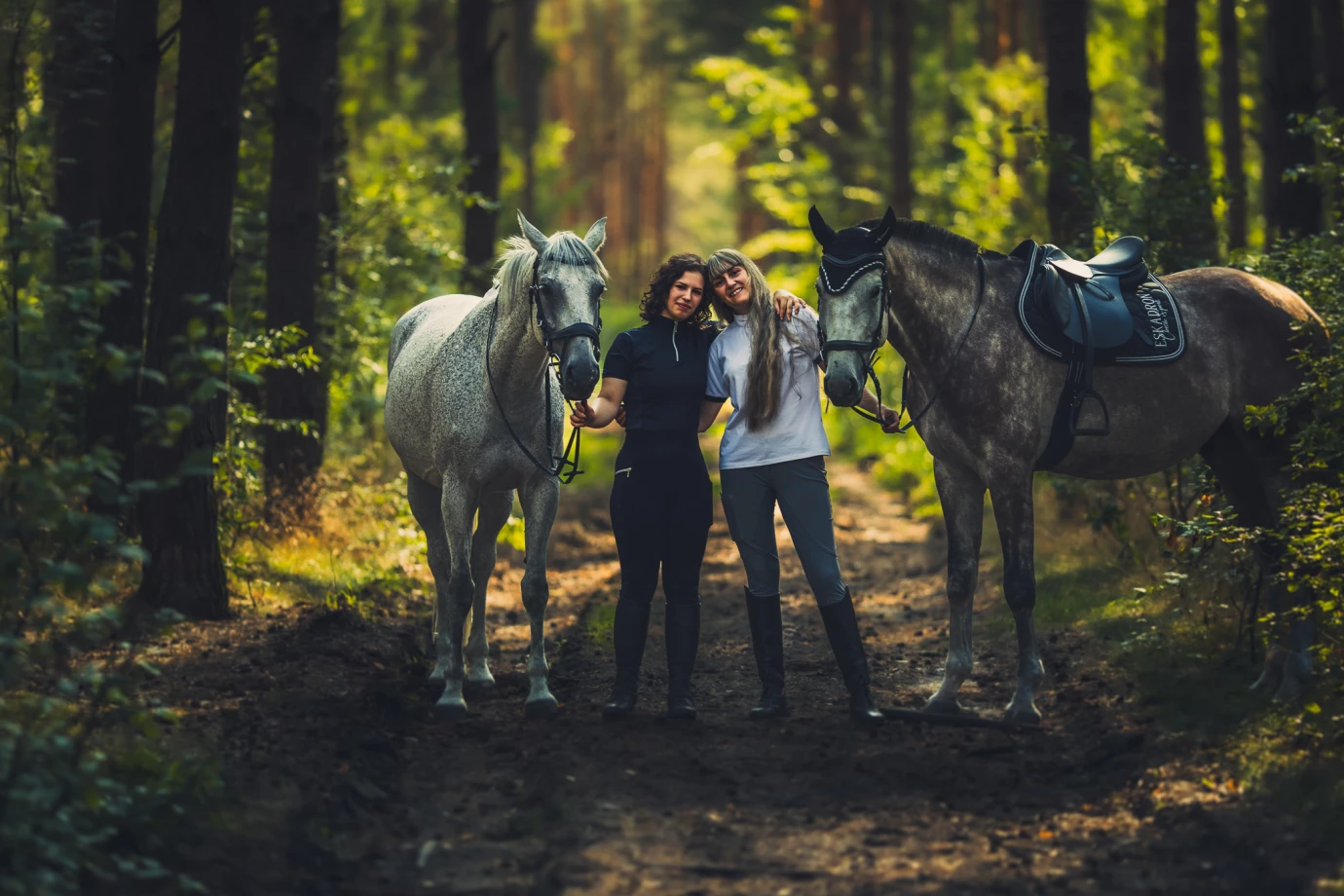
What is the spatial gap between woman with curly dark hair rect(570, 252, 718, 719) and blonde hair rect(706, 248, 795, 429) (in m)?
0.15

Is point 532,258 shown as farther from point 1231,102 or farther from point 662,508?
point 1231,102

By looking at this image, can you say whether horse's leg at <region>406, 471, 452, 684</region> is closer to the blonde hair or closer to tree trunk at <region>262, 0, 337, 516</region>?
the blonde hair

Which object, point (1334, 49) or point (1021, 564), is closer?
point (1021, 564)

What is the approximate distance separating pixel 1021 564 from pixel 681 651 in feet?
5.94

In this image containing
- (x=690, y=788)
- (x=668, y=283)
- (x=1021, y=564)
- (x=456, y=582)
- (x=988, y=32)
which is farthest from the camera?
(x=988, y=32)

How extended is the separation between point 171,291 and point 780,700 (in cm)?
469

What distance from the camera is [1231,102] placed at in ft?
59.8

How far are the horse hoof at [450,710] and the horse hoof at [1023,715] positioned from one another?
280 centimetres

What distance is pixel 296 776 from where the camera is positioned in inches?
229

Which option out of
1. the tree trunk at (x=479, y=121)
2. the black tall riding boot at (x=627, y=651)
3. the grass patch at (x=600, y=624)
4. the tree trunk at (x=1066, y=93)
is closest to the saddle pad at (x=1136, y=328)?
the black tall riding boot at (x=627, y=651)

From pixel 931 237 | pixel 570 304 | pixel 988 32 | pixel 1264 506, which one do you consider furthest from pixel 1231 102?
pixel 988 32

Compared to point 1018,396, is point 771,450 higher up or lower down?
lower down

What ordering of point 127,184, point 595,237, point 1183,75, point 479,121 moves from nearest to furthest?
point 595,237 → point 127,184 → point 1183,75 → point 479,121

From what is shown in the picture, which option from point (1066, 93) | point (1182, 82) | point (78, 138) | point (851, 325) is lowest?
point (851, 325)
